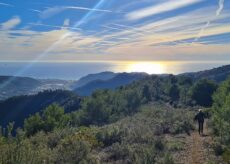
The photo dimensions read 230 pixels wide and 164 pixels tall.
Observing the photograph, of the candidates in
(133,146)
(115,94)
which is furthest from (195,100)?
(133,146)

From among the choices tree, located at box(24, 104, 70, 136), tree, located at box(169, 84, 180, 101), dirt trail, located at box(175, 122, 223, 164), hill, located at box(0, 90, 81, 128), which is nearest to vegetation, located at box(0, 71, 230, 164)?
tree, located at box(24, 104, 70, 136)

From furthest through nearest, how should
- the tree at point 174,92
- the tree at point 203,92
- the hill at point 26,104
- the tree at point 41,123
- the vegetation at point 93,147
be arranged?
the hill at point 26,104 < the tree at point 174,92 < the tree at point 203,92 < the tree at point 41,123 < the vegetation at point 93,147

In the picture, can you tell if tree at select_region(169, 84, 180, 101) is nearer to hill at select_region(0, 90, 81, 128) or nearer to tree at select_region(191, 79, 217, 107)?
tree at select_region(191, 79, 217, 107)

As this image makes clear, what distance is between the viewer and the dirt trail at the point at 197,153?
1241 centimetres

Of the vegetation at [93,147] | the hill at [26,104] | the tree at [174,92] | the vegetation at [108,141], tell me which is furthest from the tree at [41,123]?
the hill at [26,104]

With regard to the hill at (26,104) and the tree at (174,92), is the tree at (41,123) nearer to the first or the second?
the tree at (174,92)

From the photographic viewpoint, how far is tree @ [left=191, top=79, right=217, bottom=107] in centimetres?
5108

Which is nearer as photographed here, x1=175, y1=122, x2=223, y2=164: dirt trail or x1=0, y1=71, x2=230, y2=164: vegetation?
x1=0, y1=71, x2=230, y2=164: vegetation

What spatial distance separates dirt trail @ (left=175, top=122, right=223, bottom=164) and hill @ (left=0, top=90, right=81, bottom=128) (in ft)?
311

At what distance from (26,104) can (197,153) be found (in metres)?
114

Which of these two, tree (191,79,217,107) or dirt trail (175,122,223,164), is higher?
tree (191,79,217,107)

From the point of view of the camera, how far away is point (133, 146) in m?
13.7

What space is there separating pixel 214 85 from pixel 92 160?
147 feet

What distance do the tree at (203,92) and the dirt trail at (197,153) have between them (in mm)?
34023
